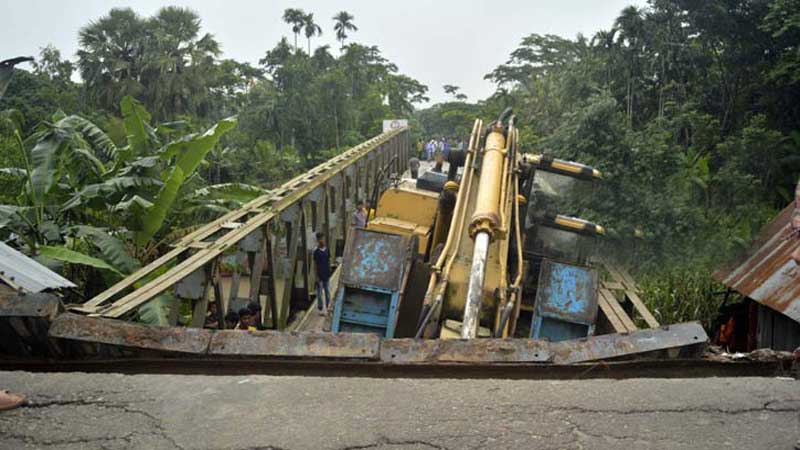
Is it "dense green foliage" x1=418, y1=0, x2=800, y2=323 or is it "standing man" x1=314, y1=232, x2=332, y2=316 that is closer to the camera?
"standing man" x1=314, y1=232, x2=332, y2=316

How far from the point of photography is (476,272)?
5.64 m

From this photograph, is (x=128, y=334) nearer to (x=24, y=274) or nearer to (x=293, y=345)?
(x=24, y=274)

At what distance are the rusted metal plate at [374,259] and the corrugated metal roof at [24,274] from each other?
318cm

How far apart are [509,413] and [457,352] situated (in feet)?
1.70

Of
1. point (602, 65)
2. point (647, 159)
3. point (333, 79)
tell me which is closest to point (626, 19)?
point (602, 65)

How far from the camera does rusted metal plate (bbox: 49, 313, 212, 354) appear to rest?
3.93 metres

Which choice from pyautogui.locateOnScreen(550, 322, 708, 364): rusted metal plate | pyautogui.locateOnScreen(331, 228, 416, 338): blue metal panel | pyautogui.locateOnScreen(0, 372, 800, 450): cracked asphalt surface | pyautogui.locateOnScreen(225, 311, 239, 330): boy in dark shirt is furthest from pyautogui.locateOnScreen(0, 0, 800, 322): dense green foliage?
pyautogui.locateOnScreen(550, 322, 708, 364): rusted metal plate

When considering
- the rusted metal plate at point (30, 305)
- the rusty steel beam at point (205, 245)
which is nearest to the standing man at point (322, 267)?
the rusty steel beam at point (205, 245)

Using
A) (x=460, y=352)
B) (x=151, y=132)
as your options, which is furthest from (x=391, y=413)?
(x=151, y=132)

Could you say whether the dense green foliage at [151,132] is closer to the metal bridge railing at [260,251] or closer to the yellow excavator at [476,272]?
the metal bridge railing at [260,251]

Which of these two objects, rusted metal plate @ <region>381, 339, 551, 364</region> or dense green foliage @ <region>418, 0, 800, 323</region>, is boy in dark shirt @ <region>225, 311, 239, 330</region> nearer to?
rusted metal plate @ <region>381, 339, 551, 364</region>

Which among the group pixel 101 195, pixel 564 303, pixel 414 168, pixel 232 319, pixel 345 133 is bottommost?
pixel 232 319

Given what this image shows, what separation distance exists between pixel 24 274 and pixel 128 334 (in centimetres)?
63

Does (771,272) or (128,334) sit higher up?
(771,272)
